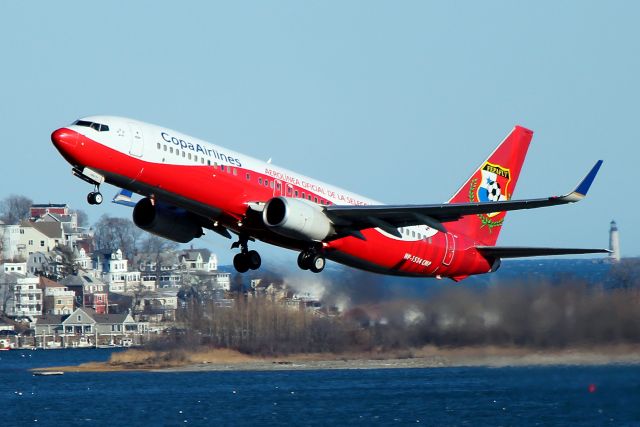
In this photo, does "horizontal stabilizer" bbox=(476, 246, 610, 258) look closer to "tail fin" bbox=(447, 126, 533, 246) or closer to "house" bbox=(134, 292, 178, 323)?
"tail fin" bbox=(447, 126, 533, 246)

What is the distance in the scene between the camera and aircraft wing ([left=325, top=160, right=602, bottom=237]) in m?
43.0

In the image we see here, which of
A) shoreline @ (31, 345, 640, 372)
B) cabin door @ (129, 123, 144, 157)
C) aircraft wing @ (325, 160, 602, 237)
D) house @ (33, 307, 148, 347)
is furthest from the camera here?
house @ (33, 307, 148, 347)

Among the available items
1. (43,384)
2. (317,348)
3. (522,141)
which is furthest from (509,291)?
(43,384)

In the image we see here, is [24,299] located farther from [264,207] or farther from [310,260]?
[264,207]

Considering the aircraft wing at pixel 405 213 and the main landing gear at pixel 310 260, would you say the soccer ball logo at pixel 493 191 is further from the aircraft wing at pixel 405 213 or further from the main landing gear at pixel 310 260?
the main landing gear at pixel 310 260

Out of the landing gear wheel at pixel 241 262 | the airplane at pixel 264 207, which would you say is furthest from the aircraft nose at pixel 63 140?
the landing gear wheel at pixel 241 262

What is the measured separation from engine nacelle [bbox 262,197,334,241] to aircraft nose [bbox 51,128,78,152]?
6763 millimetres

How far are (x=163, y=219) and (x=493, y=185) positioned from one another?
15.8 meters

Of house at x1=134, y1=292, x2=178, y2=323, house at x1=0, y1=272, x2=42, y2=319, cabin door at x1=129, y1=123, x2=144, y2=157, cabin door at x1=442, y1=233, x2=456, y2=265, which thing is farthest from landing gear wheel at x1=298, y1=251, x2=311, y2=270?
house at x1=0, y1=272, x2=42, y2=319

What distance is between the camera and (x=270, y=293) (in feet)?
326

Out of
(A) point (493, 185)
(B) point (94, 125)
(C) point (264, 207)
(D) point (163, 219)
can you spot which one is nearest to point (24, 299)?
(A) point (493, 185)

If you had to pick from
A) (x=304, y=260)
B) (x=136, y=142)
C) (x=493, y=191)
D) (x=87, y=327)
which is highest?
(x=87, y=327)

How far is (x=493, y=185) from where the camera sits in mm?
54188

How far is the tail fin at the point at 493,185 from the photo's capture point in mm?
52219
